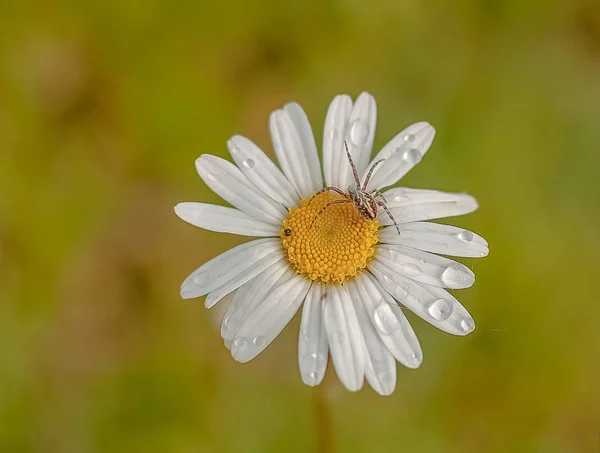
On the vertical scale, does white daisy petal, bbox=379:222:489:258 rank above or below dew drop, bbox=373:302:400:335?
above

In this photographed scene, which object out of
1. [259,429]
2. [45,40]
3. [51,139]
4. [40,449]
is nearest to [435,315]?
[259,429]

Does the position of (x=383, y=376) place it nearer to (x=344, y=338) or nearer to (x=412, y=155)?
(x=344, y=338)

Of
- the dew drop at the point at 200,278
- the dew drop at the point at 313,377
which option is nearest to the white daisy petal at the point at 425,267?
the dew drop at the point at 313,377

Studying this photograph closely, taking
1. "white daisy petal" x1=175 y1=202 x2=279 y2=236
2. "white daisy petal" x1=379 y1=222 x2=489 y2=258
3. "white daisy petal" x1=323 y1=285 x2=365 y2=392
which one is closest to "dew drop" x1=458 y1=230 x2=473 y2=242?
"white daisy petal" x1=379 y1=222 x2=489 y2=258

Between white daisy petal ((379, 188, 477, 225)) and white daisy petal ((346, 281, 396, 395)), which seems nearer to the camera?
white daisy petal ((346, 281, 396, 395))

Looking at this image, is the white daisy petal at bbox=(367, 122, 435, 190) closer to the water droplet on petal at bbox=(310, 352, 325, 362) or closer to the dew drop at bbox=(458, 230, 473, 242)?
the dew drop at bbox=(458, 230, 473, 242)

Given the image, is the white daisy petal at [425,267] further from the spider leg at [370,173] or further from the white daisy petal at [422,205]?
the spider leg at [370,173]
